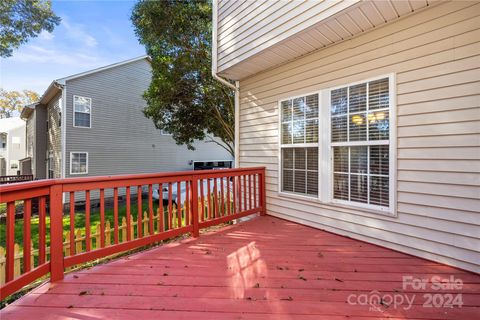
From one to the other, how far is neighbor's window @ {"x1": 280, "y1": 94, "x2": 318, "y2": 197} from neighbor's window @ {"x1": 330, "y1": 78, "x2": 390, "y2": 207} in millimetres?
337

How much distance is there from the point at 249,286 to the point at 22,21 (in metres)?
13.6

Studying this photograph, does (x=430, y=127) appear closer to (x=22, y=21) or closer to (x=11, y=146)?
(x=22, y=21)

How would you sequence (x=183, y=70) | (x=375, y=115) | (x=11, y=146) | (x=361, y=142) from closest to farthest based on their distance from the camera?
(x=375, y=115), (x=361, y=142), (x=183, y=70), (x=11, y=146)

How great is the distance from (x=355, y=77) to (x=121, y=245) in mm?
A: 3422

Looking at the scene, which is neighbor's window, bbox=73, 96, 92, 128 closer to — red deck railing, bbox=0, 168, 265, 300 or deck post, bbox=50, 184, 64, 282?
red deck railing, bbox=0, 168, 265, 300

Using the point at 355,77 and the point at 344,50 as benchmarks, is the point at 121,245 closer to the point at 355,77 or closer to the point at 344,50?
the point at 355,77

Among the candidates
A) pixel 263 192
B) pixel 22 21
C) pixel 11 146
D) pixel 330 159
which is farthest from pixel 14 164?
pixel 330 159

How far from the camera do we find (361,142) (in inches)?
123

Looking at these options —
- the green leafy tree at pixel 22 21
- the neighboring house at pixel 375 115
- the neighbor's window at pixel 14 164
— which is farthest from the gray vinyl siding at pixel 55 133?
the neighbor's window at pixel 14 164

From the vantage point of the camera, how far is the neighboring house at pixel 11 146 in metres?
21.8

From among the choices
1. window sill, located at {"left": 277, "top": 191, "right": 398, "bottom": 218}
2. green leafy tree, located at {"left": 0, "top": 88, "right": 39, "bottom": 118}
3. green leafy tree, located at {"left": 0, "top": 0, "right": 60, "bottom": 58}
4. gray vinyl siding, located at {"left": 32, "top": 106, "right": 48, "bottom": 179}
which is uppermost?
green leafy tree, located at {"left": 0, "top": 88, "right": 39, "bottom": 118}

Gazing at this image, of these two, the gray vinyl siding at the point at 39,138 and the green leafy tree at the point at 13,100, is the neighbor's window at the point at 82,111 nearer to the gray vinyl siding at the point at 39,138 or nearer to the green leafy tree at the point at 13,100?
the gray vinyl siding at the point at 39,138

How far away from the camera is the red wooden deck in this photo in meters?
1.77

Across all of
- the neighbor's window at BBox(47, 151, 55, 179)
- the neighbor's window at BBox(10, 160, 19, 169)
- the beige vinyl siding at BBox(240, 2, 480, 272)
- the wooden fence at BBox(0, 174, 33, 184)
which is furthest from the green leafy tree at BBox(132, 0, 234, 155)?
the neighbor's window at BBox(10, 160, 19, 169)
